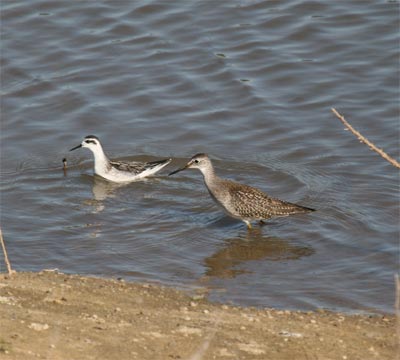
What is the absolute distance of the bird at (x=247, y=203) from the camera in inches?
460

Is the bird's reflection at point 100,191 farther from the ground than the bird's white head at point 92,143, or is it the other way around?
the bird's white head at point 92,143

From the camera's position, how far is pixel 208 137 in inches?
570

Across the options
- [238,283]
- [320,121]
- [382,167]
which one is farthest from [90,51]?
[238,283]

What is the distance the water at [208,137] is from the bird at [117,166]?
174 mm

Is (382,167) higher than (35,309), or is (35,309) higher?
(35,309)

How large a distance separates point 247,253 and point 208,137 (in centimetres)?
366

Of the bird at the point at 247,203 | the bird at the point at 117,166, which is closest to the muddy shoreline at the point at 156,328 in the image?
the bird at the point at 247,203

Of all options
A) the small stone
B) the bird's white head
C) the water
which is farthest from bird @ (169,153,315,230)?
the small stone

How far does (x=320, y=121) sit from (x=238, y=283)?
5.19 meters

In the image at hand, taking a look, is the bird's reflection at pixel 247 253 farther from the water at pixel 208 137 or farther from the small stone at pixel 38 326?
the small stone at pixel 38 326

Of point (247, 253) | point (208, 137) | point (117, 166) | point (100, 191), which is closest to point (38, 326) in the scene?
point (247, 253)

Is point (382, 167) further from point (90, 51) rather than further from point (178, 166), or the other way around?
point (90, 51)

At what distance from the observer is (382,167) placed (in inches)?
522

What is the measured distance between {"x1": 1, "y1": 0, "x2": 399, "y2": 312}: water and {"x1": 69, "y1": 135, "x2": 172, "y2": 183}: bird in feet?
0.57
